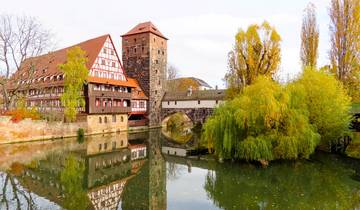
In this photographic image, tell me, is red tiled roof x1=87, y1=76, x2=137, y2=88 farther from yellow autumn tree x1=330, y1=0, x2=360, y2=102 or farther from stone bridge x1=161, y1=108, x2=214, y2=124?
yellow autumn tree x1=330, y1=0, x2=360, y2=102

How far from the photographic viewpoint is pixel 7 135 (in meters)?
22.1

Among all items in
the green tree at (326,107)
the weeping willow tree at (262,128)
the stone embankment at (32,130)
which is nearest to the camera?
the weeping willow tree at (262,128)

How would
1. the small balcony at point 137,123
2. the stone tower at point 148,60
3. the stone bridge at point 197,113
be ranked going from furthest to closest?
the stone tower at point 148,60 < the stone bridge at point 197,113 < the small balcony at point 137,123

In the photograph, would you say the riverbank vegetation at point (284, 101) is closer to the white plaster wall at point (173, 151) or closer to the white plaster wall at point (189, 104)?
the white plaster wall at point (173, 151)

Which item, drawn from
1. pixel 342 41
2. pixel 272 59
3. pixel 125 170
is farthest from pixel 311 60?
pixel 125 170

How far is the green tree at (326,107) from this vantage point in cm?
1753

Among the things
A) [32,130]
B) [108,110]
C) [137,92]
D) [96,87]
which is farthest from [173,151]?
[137,92]

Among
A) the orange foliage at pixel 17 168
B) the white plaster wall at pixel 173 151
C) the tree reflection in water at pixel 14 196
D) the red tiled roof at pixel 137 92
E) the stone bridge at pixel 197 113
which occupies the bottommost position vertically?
the white plaster wall at pixel 173 151

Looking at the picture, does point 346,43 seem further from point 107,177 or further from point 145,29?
point 145,29

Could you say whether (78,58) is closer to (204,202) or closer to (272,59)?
(272,59)

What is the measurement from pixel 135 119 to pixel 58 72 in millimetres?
Answer: 12154

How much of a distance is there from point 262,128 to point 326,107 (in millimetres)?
5505

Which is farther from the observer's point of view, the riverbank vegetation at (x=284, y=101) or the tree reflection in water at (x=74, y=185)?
the riverbank vegetation at (x=284, y=101)

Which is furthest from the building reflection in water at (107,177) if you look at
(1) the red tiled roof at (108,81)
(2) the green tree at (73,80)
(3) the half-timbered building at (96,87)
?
(1) the red tiled roof at (108,81)
